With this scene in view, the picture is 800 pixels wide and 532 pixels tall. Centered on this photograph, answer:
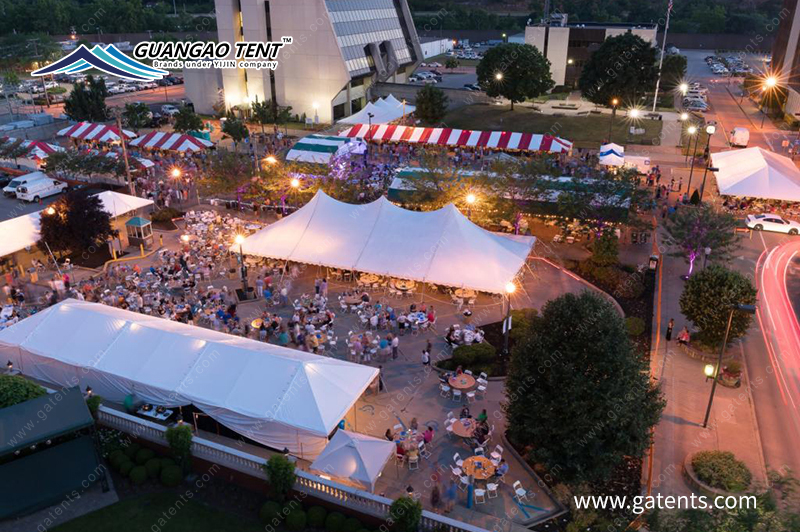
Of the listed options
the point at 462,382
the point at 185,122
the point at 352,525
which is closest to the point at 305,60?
the point at 185,122

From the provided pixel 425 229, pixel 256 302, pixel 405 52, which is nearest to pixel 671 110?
pixel 405 52

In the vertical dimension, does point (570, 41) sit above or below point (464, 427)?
above

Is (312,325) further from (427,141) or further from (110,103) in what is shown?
(110,103)

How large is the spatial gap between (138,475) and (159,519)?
1.59 meters

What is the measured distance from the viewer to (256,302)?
26250 mm

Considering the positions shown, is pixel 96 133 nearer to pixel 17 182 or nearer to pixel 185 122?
pixel 185 122

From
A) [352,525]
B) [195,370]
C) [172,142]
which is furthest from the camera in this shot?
[172,142]

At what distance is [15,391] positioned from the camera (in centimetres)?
1606

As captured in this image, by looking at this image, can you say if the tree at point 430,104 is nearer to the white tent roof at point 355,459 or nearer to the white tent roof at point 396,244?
the white tent roof at point 396,244

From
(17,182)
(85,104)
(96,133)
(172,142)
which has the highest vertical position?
(85,104)

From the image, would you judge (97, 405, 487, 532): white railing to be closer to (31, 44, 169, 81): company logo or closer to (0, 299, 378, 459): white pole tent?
(0, 299, 378, 459): white pole tent

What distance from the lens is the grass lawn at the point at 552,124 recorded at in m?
54.0

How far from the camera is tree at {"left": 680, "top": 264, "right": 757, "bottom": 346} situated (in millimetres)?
20969

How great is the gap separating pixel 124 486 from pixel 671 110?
6489 centimetres
